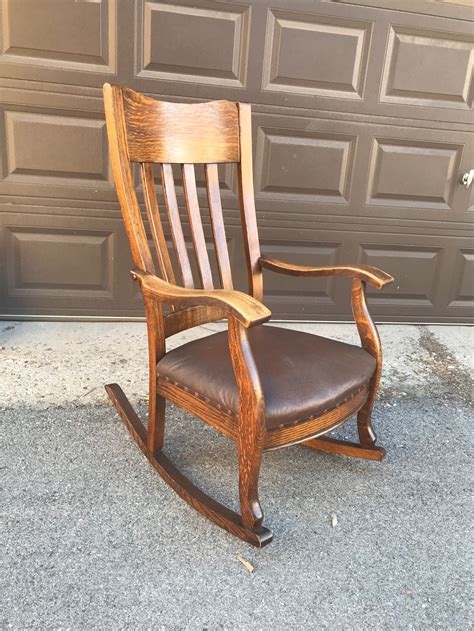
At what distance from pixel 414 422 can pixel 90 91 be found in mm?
1886

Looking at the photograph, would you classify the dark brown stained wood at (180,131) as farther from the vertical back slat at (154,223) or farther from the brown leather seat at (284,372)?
the brown leather seat at (284,372)

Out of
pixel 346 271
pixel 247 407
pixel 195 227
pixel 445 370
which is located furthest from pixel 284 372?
pixel 445 370

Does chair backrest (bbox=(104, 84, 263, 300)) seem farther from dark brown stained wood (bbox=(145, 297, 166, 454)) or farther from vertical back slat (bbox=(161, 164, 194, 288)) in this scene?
dark brown stained wood (bbox=(145, 297, 166, 454))

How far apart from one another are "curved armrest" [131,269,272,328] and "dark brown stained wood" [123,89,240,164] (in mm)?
346

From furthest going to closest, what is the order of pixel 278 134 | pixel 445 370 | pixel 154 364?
pixel 278 134 < pixel 445 370 < pixel 154 364

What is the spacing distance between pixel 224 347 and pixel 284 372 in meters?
0.22

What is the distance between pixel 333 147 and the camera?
2451 mm

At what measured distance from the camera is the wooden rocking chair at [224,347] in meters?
1.14

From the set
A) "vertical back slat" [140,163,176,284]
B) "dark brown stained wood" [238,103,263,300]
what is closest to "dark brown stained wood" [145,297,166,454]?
"vertical back slat" [140,163,176,284]

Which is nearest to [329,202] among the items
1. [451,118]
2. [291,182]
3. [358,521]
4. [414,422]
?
[291,182]

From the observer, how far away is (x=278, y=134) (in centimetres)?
239

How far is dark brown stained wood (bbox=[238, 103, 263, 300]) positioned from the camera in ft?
5.13

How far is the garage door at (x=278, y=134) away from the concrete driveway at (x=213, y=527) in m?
0.74

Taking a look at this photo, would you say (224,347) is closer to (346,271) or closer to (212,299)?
(212,299)
